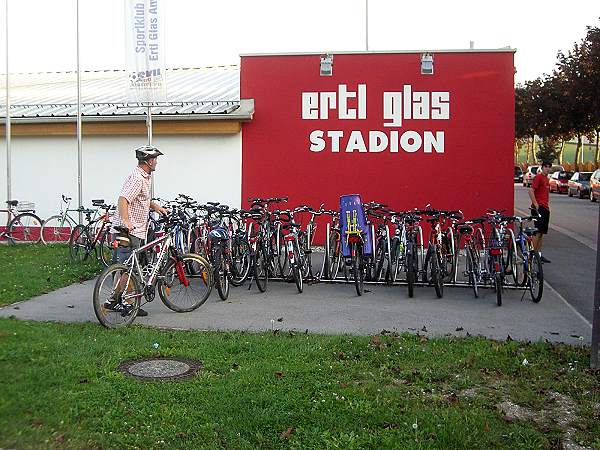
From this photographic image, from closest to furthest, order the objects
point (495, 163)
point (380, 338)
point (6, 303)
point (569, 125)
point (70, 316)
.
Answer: point (380, 338), point (70, 316), point (6, 303), point (495, 163), point (569, 125)

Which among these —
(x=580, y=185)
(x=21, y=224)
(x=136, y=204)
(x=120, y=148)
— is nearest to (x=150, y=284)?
(x=136, y=204)

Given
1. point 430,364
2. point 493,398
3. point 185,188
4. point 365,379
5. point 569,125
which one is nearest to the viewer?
point 493,398

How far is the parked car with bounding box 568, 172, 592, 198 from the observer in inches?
1551

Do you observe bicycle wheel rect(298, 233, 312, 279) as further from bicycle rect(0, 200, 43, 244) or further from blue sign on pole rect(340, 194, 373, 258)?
bicycle rect(0, 200, 43, 244)

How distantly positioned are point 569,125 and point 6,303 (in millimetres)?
37574

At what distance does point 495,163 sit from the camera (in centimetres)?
1452

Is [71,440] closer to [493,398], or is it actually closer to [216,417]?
Answer: [216,417]

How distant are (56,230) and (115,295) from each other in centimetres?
876

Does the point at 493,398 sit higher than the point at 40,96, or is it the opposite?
the point at 40,96

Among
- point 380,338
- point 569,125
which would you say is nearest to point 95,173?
point 380,338

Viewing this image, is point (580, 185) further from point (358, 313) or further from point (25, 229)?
point (358, 313)

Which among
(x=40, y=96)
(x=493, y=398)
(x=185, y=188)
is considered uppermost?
(x=40, y=96)

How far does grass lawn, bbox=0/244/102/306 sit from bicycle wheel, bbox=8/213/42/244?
52 centimetres

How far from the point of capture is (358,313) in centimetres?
890
